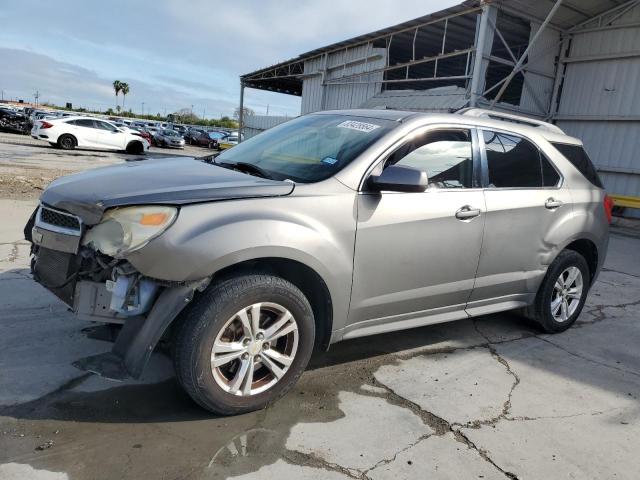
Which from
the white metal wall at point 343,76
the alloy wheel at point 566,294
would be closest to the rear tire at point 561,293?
the alloy wheel at point 566,294

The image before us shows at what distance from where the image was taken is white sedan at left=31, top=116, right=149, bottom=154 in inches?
823

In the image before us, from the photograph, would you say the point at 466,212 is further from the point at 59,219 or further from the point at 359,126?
the point at 59,219

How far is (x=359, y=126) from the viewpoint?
3582 millimetres

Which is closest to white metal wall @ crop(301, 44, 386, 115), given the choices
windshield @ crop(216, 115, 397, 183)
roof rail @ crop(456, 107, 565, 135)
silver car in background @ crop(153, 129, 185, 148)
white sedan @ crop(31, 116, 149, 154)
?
white sedan @ crop(31, 116, 149, 154)

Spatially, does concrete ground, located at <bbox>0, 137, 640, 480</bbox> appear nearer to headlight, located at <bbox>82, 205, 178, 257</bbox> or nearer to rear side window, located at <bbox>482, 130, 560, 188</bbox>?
headlight, located at <bbox>82, 205, 178, 257</bbox>

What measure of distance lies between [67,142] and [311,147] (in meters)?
21.2

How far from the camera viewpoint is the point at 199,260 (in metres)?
2.55

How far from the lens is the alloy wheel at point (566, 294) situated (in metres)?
4.51

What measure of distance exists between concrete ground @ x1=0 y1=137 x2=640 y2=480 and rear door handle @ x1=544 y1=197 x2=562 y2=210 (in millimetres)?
1177

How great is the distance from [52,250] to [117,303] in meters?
0.63

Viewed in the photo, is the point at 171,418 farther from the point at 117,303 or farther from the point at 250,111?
the point at 250,111

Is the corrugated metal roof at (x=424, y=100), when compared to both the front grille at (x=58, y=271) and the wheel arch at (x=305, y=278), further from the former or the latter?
the front grille at (x=58, y=271)

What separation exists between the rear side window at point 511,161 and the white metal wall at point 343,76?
15147mm

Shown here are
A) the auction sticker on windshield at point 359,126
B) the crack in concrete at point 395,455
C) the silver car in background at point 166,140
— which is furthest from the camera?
the silver car in background at point 166,140
